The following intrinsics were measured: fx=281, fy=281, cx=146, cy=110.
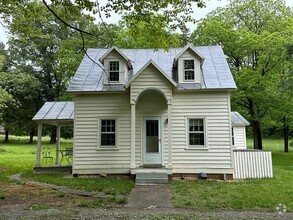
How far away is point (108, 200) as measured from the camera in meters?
7.58

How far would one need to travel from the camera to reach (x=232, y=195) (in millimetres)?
8328

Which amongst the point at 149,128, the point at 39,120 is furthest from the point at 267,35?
the point at 39,120

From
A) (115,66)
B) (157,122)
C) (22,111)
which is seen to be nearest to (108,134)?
(157,122)

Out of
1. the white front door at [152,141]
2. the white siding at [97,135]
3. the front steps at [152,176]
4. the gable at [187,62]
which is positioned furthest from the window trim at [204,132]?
the white siding at [97,135]

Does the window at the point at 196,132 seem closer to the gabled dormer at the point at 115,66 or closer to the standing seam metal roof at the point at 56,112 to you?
the gabled dormer at the point at 115,66

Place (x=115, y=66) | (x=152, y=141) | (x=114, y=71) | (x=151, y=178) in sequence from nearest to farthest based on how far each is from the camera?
(x=151, y=178) < (x=152, y=141) < (x=114, y=71) < (x=115, y=66)

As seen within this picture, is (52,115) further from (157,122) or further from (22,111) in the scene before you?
(22,111)

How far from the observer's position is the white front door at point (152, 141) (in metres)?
12.3

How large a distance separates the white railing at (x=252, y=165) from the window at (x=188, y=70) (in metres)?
3.84

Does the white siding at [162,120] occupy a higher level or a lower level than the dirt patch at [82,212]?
higher

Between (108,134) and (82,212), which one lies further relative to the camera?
(108,134)

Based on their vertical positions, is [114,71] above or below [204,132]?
above

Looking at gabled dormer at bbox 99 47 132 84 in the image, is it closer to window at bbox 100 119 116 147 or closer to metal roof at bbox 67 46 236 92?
metal roof at bbox 67 46 236 92

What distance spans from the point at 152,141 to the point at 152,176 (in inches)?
73.9
